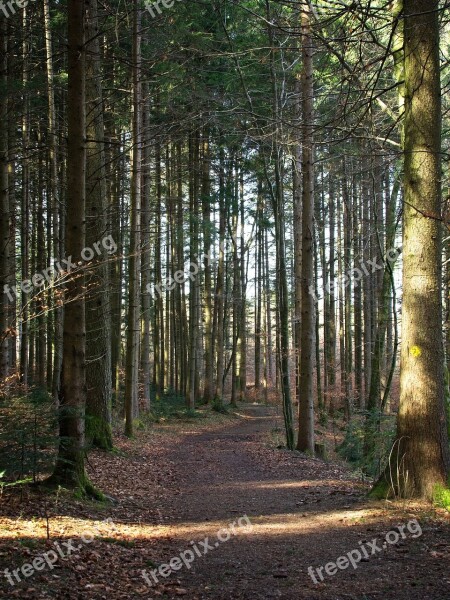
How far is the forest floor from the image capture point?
4305mm

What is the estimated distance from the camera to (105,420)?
35.9 feet

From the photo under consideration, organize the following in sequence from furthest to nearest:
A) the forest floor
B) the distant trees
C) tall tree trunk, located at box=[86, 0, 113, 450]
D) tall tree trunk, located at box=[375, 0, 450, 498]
A: tall tree trunk, located at box=[86, 0, 113, 450], the distant trees, tall tree trunk, located at box=[375, 0, 450, 498], the forest floor

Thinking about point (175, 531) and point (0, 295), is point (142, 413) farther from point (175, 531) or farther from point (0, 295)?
point (175, 531)

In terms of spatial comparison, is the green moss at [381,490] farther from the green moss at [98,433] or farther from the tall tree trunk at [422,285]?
the green moss at [98,433]

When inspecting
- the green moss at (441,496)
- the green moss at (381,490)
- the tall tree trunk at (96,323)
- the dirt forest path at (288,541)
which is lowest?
the dirt forest path at (288,541)

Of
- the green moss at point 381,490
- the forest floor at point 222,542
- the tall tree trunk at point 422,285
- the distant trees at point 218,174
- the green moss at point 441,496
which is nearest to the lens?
the forest floor at point 222,542

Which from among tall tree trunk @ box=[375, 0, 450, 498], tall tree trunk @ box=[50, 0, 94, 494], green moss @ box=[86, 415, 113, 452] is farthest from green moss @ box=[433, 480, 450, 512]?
green moss @ box=[86, 415, 113, 452]

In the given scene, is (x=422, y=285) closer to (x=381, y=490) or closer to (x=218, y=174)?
(x=381, y=490)

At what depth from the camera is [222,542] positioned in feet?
19.3

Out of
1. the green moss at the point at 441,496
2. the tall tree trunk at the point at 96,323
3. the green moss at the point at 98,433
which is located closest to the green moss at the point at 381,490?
the green moss at the point at 441,496

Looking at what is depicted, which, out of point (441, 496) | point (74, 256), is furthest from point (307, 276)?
point (441, 496)

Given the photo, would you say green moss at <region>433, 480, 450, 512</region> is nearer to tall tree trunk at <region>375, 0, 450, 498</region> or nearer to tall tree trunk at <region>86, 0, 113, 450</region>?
tall tree trunk at <region>375, 0, 450, 498</region>

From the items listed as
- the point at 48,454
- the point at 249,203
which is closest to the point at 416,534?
the point at 48,454

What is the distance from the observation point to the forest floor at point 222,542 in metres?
4.30
